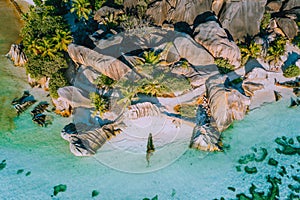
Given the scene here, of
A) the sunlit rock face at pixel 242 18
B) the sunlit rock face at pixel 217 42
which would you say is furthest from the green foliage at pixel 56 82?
the sunlit rock face at pixel 242 18

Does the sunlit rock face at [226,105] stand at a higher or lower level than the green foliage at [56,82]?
lower

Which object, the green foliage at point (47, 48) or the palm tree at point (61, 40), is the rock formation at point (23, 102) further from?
the palm tree at point (61, 40)

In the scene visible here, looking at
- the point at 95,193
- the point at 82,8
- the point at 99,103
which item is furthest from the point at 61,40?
the point at 95,193

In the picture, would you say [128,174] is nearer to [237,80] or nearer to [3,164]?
[3,164]

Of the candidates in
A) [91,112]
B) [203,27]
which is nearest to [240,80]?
[203,27]

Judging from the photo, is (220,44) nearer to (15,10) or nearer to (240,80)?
(240,80)

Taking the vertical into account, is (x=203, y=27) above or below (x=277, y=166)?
above

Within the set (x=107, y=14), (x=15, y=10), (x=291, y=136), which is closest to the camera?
(x=291, y=136)
